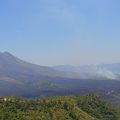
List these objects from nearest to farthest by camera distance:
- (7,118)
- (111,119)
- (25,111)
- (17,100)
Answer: (7,118) → (25,111) → (17,100) → (111,119)

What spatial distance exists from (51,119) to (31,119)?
33.6ft

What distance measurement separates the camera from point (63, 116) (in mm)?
169750

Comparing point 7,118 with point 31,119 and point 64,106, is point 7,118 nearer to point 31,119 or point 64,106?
point 31,119

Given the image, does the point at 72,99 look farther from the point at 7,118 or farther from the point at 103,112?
the point at 7,118

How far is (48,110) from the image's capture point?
170 meters

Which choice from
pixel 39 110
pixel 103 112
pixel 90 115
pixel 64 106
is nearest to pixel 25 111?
pixel 39 110

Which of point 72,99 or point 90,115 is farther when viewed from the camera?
point 72,99

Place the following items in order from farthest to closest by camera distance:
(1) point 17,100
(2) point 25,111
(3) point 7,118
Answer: (1) point 17,100
(2) point 25,111
(3) point 7,118

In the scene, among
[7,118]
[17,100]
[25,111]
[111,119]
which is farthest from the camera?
[111,119]

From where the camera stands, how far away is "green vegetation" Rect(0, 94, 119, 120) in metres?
160

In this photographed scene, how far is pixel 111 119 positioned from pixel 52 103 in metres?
31.5

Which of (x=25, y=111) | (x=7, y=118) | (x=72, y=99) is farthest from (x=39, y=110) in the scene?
(x=72, y=99)

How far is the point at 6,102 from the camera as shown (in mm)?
173625

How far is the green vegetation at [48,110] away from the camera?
160 m
